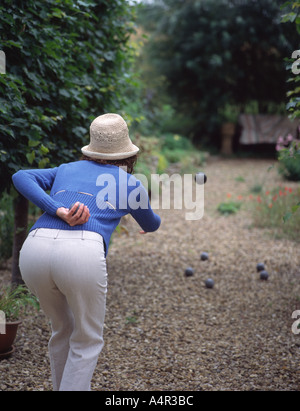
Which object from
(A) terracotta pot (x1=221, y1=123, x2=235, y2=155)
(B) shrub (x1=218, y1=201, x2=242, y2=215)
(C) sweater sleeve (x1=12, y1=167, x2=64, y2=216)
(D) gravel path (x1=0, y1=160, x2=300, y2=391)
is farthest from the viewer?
(A) terracotta pot (x1=221, y1=123, x2=235, y2=155)

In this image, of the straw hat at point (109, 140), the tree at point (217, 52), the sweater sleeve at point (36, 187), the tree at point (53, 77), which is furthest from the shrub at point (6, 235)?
the tree at point (217, 52)

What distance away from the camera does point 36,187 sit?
2062 mm

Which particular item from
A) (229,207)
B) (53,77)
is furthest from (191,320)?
(229,207)

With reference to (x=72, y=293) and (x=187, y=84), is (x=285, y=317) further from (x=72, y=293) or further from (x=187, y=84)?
(x=187, y=84)

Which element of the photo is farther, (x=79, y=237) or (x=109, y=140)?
(x=109, y=140)

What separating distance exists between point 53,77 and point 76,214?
1.81m

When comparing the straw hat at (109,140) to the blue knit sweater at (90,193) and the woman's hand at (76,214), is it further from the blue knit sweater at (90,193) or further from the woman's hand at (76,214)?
the woman's hand at (76,214)

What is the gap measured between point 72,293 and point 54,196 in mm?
453

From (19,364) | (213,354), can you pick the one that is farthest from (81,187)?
(213,354)

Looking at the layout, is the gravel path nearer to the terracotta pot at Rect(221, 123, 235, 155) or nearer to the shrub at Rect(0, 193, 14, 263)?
the shrub at Rect(0, 193, 14, 263)

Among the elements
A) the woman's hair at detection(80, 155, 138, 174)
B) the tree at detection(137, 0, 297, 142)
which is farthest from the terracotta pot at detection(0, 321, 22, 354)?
the tree at detection(137, 0, 297, 142)

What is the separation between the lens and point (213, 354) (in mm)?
3213

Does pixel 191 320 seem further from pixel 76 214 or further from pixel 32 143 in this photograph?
pixel 76 214

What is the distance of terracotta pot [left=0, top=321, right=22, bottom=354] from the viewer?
287cm
